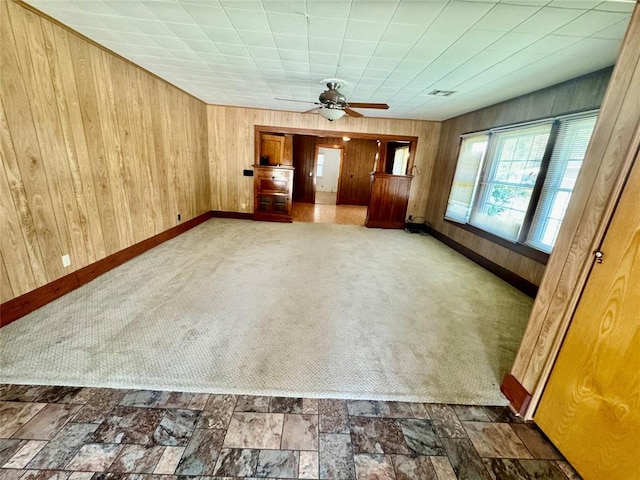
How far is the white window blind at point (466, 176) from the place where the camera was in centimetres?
439

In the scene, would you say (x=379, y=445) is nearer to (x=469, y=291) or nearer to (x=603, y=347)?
(x=603, y=347)

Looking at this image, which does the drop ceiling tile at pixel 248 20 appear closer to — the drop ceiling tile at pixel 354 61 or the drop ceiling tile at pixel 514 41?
the drop ceiling tile at pixel 354 61

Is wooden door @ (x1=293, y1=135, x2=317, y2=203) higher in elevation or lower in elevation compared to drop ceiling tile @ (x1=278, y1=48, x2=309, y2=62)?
lower

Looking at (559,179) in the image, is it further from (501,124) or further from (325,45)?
(325,45)

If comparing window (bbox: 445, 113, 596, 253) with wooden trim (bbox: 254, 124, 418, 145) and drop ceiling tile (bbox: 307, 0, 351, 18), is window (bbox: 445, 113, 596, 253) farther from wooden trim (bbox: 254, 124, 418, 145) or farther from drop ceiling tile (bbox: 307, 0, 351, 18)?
drop ceiling tile (bbox: 307, 0, 351, 18)

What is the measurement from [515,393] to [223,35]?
3756 millimetres

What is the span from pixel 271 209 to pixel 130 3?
14.0 feet

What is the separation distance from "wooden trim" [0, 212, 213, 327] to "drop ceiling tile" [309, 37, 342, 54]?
10.9 feet

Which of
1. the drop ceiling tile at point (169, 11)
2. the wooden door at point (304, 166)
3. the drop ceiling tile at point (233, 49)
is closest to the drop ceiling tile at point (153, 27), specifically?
the drop ceiling tile at point (169, 11)

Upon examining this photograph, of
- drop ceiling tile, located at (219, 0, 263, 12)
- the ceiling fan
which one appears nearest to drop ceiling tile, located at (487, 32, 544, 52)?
the ceiling fan

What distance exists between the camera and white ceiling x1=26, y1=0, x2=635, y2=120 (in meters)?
1.86

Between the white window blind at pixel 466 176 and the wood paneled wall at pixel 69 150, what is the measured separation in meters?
5.26

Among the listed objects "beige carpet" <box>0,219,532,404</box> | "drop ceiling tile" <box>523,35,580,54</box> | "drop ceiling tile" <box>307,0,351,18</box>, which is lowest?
"beige carpet" <box>0,219,532,404</box>

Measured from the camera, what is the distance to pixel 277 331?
7.12 feet
